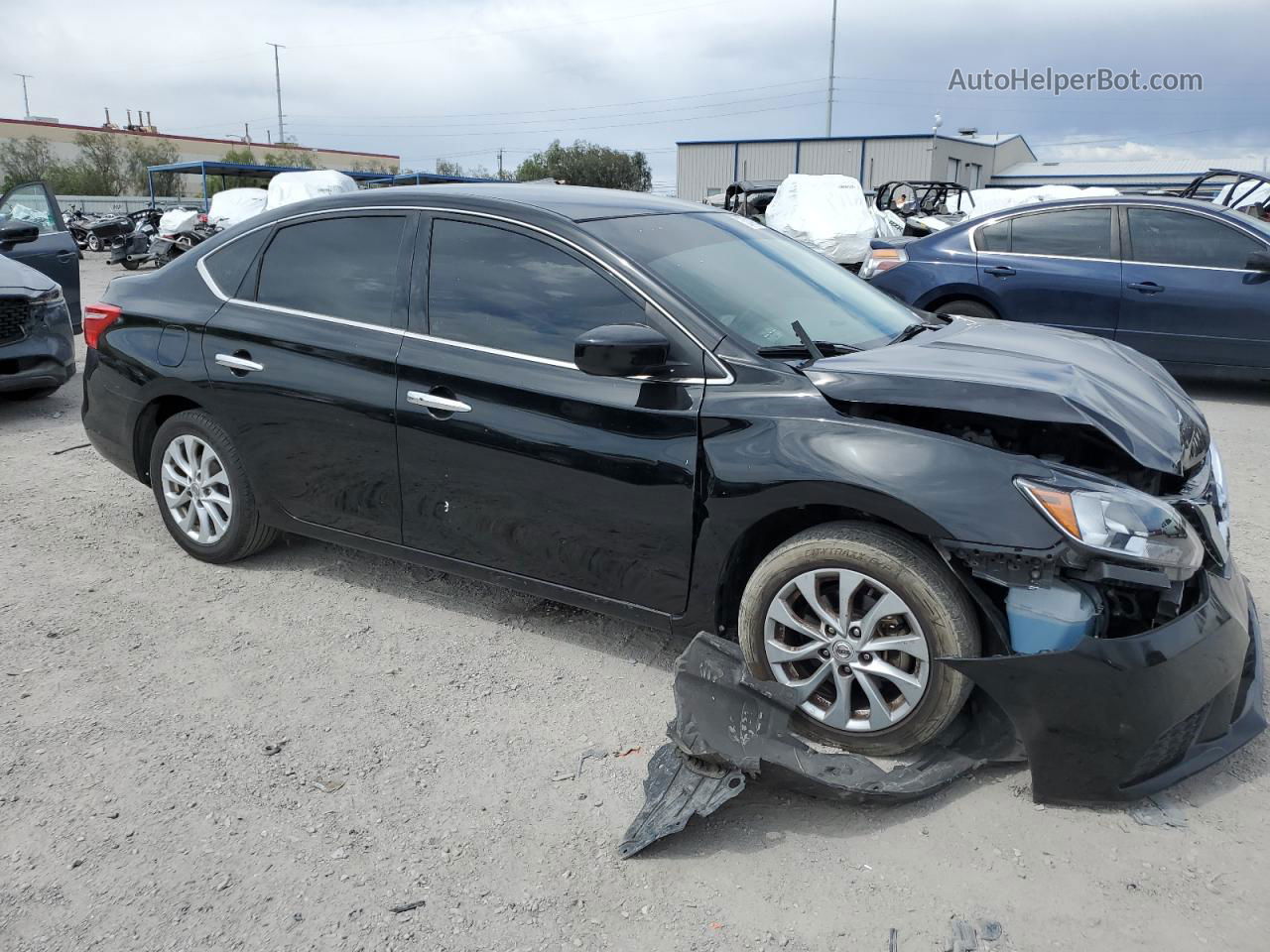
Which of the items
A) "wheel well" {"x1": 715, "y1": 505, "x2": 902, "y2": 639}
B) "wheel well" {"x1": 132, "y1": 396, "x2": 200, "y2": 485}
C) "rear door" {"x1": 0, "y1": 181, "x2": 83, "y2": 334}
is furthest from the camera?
"rear door" {"x1": 0, "y1": 181, "x2": 83, "y2": 334}

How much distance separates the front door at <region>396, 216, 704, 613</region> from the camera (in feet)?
10.6

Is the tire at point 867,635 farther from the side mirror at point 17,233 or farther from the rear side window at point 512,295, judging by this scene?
the side mirror at point 17,233

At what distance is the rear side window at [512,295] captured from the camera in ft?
11.2

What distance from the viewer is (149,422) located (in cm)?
462

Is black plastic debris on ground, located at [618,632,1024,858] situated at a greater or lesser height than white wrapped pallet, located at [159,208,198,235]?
lesser

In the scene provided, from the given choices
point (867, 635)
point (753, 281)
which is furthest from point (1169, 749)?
point (753, 281)

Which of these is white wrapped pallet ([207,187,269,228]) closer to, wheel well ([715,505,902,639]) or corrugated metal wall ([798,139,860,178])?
wheel well ([715,505,902,639])

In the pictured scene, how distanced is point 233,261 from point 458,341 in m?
1.38

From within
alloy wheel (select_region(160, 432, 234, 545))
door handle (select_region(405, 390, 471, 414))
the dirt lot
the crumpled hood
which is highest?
the crumpled hood

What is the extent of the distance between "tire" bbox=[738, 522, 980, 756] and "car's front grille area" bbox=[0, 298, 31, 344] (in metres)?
6.40

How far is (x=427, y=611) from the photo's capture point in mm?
4125

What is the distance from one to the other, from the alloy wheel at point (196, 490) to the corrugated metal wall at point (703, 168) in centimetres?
4394

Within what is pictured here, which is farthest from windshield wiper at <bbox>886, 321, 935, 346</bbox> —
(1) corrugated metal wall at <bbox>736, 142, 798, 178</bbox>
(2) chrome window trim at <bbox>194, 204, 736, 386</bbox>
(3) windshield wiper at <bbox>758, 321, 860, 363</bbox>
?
(1) corrugated metal wall at <bbox>736, 142, 798, 178</bbox>

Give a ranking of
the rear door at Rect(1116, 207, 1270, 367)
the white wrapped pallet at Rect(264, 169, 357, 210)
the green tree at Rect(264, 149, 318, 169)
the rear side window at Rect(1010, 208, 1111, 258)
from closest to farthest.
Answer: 1. the rear door at Rect(1116, 207, 1270, 367)
2. the rear side window at Rect(1010, 208, 1111, 258)
3. the white wrapped pallet at Rect(264, 169, 357, 210)
4. the green tree at Rect(264, 149, 318, 169)
